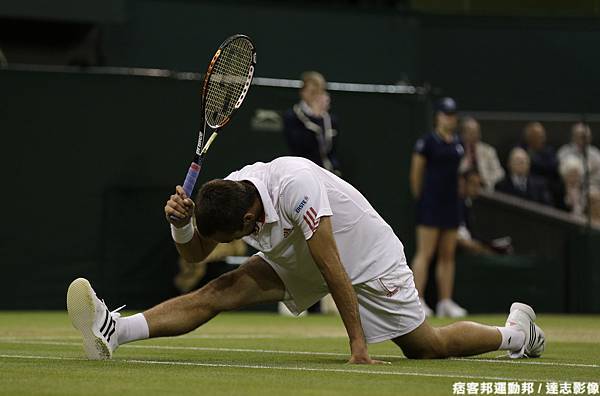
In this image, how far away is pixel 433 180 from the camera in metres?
14.4

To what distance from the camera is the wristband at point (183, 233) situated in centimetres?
678

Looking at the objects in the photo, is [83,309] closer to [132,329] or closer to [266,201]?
[132,329]

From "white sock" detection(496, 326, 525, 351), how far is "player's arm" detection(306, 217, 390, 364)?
1159mm

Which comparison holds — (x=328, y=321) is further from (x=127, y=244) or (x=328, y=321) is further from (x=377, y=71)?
(x=377, y=71)

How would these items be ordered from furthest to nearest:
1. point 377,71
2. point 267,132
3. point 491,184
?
point 377,71
point 491,184
point 267,132

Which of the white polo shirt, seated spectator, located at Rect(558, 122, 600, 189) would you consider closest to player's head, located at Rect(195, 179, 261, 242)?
the white polo shirt

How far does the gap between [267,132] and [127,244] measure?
6.80 feet

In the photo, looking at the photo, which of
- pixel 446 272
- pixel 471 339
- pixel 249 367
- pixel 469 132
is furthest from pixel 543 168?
pixel 249 367

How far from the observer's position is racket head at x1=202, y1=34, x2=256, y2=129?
7.44 metres

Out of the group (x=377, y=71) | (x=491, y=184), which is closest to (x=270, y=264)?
(x=491, y=184)

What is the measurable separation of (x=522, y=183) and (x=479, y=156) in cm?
66

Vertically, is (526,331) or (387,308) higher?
(387,308)

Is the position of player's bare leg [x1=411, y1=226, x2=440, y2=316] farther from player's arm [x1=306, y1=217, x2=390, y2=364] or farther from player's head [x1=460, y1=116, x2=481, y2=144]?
player's arm [x1=306, y1=217, x2=390, y2=364]

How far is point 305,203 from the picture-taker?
21.6ft
